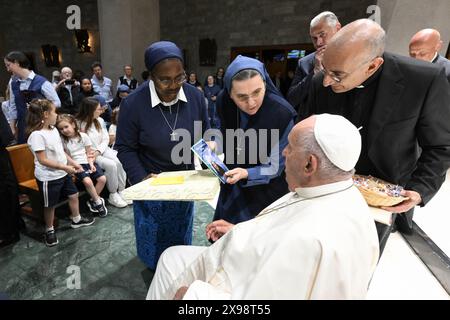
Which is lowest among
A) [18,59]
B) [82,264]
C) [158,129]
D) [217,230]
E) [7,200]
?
[82,264]

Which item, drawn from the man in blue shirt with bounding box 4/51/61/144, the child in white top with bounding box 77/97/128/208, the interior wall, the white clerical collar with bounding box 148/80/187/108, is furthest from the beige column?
the white clerical collar with bounding box 148/80/187/108

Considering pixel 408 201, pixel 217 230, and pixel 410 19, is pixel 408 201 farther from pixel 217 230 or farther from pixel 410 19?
pixel 410 19

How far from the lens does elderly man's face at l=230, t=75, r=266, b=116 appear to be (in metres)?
1.78

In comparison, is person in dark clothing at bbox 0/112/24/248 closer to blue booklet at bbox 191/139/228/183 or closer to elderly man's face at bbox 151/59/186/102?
elderly man's face at bbox 151/59/186/102

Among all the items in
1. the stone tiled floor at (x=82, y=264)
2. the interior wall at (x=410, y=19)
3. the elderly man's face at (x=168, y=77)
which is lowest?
the stone tiled floor at (x=82, y=264)

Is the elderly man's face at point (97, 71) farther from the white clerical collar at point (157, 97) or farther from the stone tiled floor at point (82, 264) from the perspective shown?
the white clerical collar at point (157, 97)

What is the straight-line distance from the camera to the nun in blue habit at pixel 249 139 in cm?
182

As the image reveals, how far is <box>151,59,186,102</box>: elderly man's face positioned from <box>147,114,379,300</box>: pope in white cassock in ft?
3.26

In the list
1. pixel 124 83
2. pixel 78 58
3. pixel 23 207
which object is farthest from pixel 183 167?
pixel 78 58

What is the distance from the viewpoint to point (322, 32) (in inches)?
108

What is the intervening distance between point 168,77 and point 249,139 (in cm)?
68

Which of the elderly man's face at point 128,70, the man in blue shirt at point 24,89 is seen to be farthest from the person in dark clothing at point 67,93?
the elderly man's face at point 128,70

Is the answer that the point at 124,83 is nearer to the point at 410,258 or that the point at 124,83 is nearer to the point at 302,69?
the point at 302,69

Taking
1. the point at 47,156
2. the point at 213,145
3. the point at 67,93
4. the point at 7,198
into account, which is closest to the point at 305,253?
the point at 213,145
